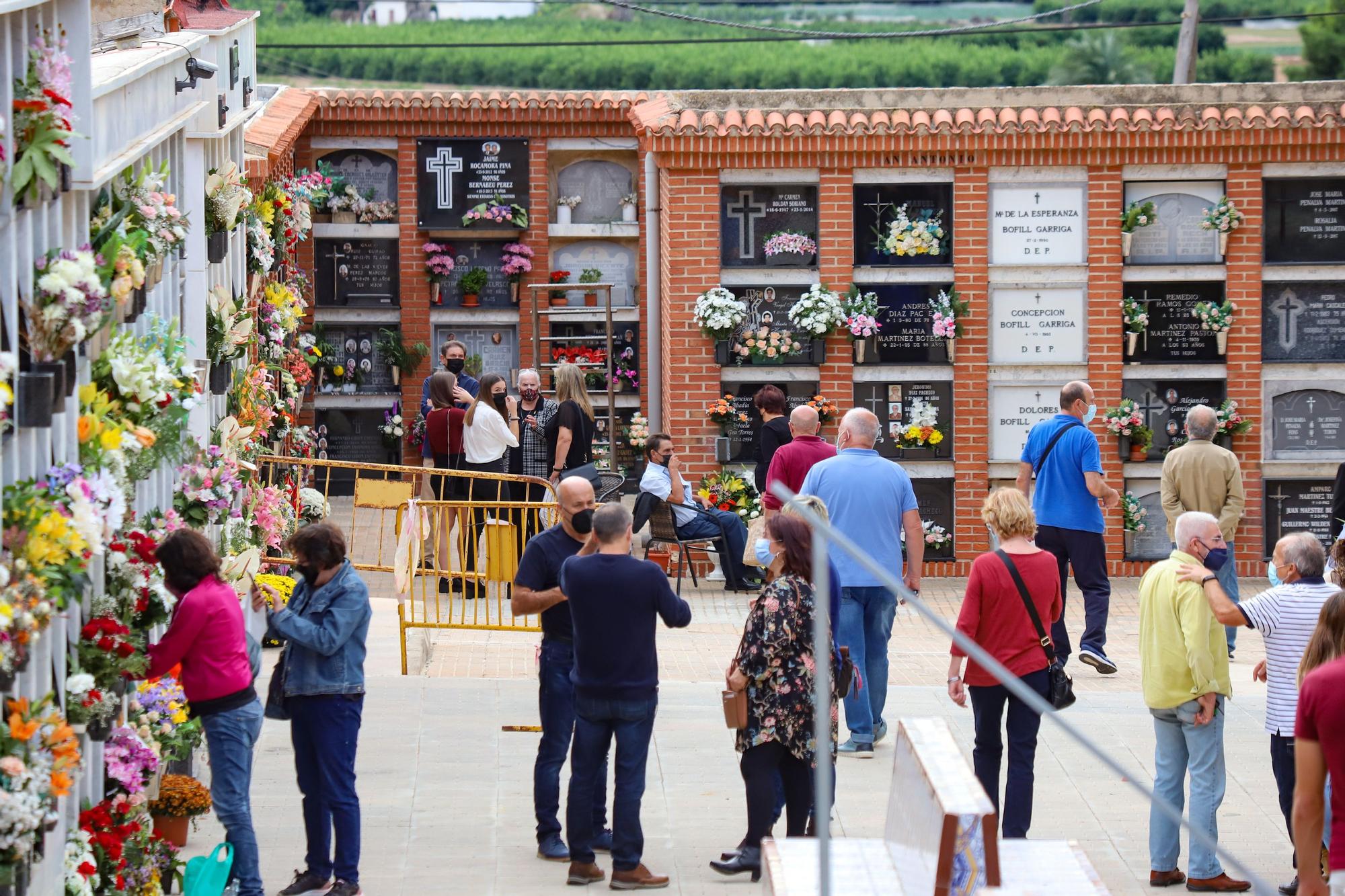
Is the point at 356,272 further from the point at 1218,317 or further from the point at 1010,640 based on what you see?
the point at 1010,640

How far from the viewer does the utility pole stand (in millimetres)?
23547

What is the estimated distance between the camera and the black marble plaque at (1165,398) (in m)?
14.2

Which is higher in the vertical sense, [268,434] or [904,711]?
[268,434]

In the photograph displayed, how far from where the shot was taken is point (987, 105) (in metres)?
15.1

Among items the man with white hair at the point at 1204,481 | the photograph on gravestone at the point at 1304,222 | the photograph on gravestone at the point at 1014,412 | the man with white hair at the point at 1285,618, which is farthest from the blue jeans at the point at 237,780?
the photograph on gravestone at the point at 1304,222

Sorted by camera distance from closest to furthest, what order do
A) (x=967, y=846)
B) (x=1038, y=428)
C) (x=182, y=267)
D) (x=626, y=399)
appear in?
(x=967, y=846), (x=182, y=267), (x=1038, y=428), (x=626, y=399)

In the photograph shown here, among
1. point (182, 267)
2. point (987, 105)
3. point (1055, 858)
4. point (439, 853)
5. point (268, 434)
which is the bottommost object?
point (439, 853)

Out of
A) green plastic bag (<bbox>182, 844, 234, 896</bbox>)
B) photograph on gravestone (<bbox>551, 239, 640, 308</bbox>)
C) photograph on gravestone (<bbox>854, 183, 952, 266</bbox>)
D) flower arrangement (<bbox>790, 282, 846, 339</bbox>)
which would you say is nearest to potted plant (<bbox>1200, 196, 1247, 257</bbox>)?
photograph on gravestone (<bbox>854, 183, 952, 266</bbox>)

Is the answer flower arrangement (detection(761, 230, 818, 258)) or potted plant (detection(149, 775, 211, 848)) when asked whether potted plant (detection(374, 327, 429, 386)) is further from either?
potted plant (detection(149, 775, 211, 848))

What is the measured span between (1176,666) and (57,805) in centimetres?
402

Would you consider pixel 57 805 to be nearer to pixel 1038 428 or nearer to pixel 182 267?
pixel 182 267

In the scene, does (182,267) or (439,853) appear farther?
(182,267)

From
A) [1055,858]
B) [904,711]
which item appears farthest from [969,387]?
[1055,858]

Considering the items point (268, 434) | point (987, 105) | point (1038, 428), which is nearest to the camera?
point (1038, 428)
